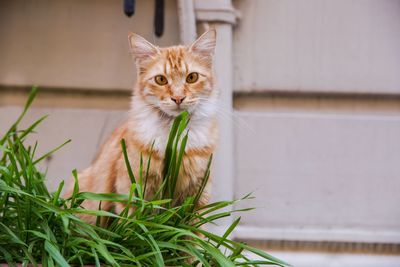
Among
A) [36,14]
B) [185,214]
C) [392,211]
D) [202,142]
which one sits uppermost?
[36,14]

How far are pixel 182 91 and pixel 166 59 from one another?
0.15 m

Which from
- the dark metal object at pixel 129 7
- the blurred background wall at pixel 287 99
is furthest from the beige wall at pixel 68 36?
the dark metal object at pixel 129 7

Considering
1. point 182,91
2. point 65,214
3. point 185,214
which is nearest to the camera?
point 65,214

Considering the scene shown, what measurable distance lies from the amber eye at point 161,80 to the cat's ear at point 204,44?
144 millimetres

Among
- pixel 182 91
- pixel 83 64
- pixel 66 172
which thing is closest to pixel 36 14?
pixel 83 64

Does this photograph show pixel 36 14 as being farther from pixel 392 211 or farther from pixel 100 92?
pixel 392 211

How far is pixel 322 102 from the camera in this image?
3477 millimetres

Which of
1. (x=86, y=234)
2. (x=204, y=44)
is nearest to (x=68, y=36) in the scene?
(x=204, y=44)

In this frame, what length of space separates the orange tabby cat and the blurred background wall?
0.93m

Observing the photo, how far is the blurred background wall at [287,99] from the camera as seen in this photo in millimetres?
3420

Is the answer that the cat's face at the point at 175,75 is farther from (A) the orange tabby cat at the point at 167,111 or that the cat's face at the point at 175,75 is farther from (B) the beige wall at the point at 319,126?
(B) the beige wall at the point at 319,126

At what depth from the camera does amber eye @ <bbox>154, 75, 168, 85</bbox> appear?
2.42 meters

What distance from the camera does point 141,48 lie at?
2.47m

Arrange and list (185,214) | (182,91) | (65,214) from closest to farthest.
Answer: (65,214) < (185,214) < (182,91)
